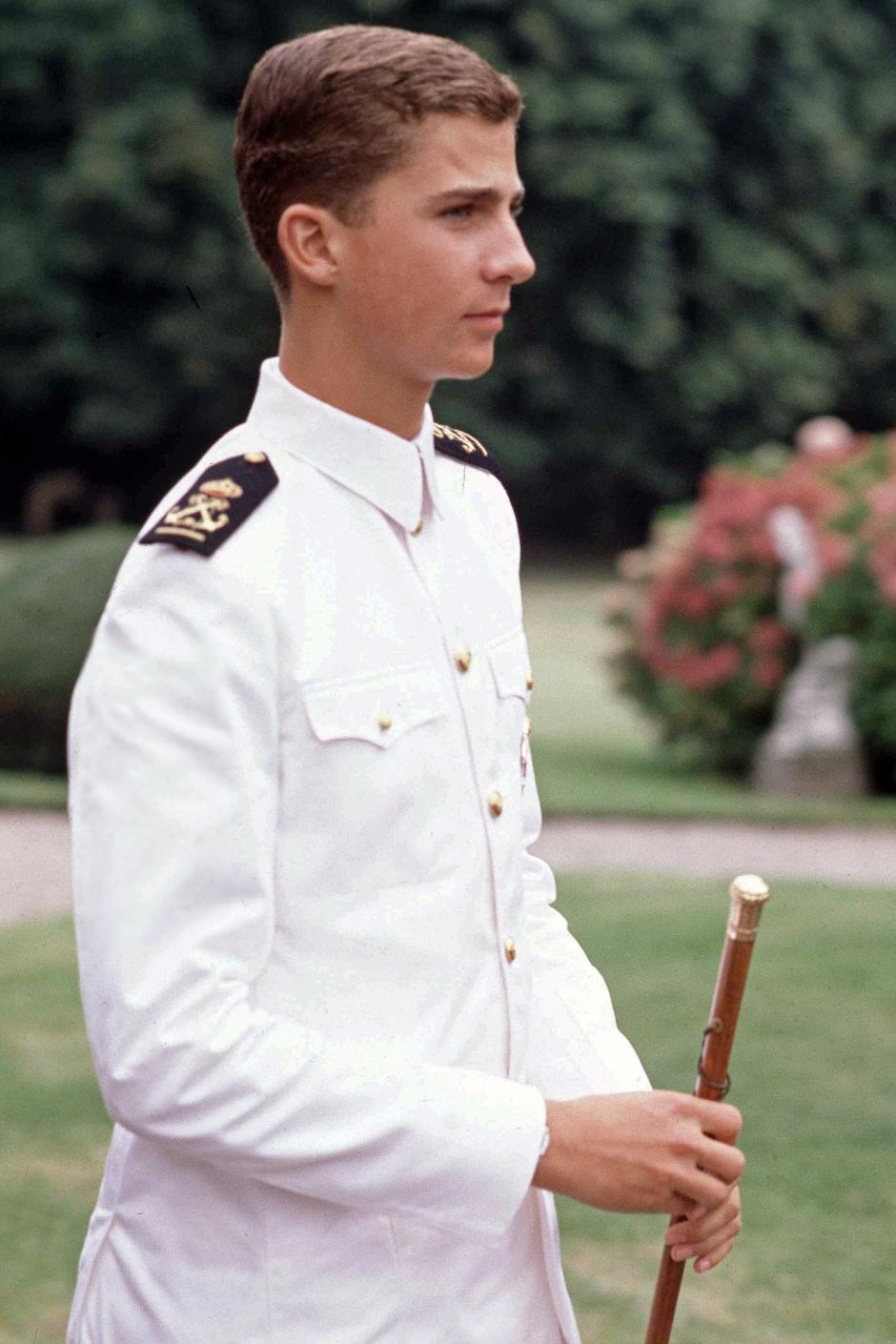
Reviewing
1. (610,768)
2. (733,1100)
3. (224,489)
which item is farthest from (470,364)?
(610,768)

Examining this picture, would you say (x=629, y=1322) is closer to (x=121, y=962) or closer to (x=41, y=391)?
(x=121, y=962)

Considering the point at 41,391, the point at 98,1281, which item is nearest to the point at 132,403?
the point at 41,391

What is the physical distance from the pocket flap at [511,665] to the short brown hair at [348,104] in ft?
1.31

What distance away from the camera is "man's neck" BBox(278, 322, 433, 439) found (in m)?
1.75

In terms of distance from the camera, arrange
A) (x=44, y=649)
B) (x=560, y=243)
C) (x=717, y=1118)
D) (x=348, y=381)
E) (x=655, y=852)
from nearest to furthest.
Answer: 1. (x=717, y=1118)
2. (x=348, y=381)
3. (x=655, y=852)
4. (x=44, y=649)
5. (x=560, y=243)

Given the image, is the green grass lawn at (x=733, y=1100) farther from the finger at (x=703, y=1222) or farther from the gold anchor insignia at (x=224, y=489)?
the gold anchor insignia at (x=224, y=489)

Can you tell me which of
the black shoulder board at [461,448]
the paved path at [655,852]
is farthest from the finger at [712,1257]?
the paved path at [655,852]

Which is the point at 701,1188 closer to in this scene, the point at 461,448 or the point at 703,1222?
the point at 703,1222

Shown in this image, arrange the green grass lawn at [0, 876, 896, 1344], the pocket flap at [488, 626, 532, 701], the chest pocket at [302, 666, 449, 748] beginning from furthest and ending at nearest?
the green grass lawn at [0, 876, 896, 1344] < the pocket flap at [488, 626, 532, 701] < the chest pocket at [302, 666, 449, 748]

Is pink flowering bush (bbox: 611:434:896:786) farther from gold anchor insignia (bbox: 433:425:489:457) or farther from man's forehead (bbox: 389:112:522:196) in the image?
man's forehead (bbox: 389:112:522:196)

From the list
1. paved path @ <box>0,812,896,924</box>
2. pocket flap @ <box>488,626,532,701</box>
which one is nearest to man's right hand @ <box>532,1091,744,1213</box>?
pocket flap @ <box>488,626,532,701</box>

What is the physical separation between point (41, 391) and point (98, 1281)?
2858 centimetres

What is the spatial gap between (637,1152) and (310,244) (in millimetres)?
736

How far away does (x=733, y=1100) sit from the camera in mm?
5105
